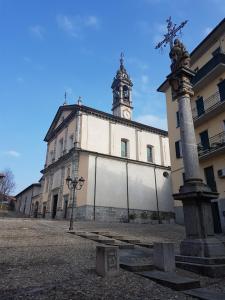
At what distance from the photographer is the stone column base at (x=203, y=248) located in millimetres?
6199

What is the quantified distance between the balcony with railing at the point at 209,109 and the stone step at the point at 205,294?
1562 cm

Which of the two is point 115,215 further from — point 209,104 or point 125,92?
point 125,92

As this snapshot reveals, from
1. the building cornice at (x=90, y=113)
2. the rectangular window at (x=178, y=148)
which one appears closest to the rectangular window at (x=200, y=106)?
the rectangular window at (x=178, y=148)

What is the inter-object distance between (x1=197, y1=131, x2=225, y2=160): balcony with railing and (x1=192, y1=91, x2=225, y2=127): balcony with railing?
5.75ft

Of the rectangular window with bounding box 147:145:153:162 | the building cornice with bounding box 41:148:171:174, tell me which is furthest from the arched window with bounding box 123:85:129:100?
the building cornice with bounding box 41:148:171:174

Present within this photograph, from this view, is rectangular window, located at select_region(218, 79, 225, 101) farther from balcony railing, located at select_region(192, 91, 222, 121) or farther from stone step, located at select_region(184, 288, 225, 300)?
stone step, located at select_region(184, 288, 225, 300)

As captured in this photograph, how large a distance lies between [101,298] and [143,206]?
82.5 feet

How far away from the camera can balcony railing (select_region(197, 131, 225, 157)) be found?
17481 millimetres

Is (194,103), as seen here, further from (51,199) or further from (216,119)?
(51,199)

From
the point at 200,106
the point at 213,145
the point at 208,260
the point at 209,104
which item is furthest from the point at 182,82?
the point at 200,106

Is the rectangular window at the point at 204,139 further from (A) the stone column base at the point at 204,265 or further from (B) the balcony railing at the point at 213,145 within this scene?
(A) the stone column base at the point at 204,265

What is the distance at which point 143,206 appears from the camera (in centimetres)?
2836

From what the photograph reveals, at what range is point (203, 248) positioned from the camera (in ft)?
20.5

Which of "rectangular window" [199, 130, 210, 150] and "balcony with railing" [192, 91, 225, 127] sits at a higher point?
"balcony with railing" [192, 91, 225, 127]
